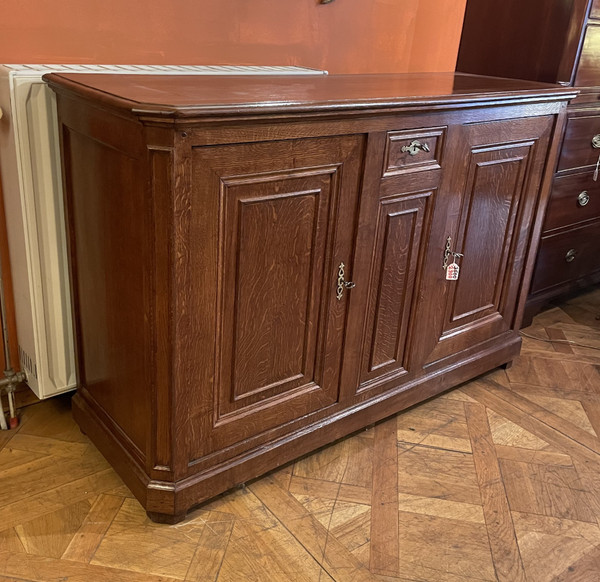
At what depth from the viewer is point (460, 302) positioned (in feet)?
6.04

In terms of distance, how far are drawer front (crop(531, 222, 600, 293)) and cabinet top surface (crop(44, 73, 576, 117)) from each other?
68 cm

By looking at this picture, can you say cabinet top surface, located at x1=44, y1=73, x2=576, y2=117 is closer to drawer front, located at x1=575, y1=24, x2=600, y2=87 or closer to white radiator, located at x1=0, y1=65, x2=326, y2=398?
white radiator, located at x1=0, y1=65, x2=326, y2=398

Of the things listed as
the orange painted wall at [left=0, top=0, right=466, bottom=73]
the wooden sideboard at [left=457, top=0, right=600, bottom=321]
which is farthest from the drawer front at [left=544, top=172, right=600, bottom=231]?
the orange painted wall at [left=0, top=0, right=466, bottom=73]

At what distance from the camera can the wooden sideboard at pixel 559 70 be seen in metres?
2.02

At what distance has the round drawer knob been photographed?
233 centimetres

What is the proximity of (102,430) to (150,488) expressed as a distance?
256 mm

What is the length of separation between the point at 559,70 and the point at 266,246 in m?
1.28

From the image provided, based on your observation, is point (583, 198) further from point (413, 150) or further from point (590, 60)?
point (413, 150)

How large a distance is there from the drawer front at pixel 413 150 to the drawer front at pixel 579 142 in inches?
32.3

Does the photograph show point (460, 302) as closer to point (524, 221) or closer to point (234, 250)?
point (524, 221)

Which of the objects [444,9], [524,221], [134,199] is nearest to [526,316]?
[524,221]

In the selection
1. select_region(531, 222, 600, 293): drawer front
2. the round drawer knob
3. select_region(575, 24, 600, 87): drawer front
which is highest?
select_region(575, 24, 600, 87): drawer front

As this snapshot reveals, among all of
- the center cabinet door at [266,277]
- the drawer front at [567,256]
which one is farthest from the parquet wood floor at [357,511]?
the drawer front at [567,256]

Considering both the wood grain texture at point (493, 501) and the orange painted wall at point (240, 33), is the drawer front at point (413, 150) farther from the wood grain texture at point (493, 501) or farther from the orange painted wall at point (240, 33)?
the wood grain texture at point (493, 501)
